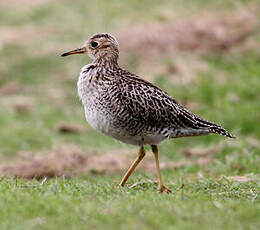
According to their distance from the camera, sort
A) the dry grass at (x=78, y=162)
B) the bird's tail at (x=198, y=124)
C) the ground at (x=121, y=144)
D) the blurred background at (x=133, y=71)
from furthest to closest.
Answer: the blurred background at (x=133, y=71) → the dry grass at (x=78, y=162) → the bird's tail at (x=198, y=124) → the ground at (x=121, y=144)

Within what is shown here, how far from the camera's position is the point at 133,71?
18.9 m

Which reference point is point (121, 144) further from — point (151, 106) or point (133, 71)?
point (151, 106)

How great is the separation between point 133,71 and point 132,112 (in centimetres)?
1130

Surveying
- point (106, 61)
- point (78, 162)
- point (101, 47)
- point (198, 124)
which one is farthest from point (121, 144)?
point (198, 124)

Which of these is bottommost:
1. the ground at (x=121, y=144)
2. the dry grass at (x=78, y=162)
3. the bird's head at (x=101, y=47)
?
the dry grass at (x=78, y=162)

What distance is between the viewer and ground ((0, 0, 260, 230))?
19.5 feet

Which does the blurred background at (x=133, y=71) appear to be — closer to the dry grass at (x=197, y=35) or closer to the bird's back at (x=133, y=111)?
the dry grass at (x=197, y=35)

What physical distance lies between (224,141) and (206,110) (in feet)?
7.57

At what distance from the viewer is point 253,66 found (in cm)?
1722

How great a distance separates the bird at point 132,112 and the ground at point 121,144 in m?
0.67

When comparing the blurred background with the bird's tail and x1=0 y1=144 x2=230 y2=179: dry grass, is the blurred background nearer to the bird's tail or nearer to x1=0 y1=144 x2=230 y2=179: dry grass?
x1=0 y1=144 x2=230 y2=179: dry grass

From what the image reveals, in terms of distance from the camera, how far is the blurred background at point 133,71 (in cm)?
1248

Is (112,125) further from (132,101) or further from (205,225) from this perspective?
(205,225)

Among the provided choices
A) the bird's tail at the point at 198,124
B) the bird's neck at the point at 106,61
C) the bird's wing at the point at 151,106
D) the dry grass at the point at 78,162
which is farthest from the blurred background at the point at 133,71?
the bird's neck at the point at 106,61
